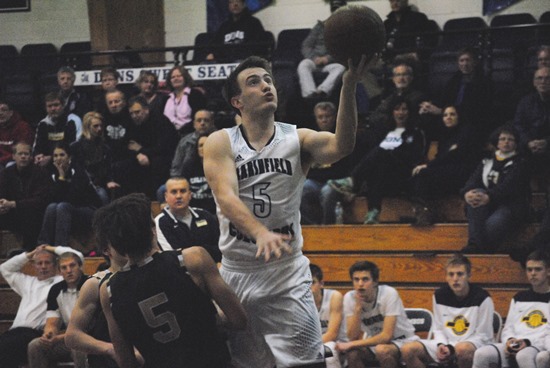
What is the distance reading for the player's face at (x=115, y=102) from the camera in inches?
377

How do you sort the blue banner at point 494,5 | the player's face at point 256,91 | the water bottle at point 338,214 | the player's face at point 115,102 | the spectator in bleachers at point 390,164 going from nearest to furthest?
1. the player's face at point 256,91
2. the spectator in bleachers at point 390,164
3. the water bottle at point 338,214
4. the player's face at point 115,102
5. the blue banner at point 494,5

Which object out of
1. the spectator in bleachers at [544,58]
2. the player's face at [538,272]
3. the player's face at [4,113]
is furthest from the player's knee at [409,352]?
the player's face at [4,113]

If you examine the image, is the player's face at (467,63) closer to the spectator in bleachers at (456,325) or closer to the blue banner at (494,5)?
the spectator in bleachers at (456,325)

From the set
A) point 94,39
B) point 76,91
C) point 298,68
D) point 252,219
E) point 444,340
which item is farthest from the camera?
point 94,39

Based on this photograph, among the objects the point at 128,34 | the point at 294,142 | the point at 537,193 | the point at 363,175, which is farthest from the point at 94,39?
the point at 294,142

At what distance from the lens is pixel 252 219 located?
12.2 ft

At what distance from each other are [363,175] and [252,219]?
16.8 ft

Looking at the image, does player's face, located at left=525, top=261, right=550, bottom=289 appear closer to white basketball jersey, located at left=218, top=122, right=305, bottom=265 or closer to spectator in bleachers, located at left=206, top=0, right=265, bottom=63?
white basketball jersey, located at left=218, top=122, right=305, bottom=265

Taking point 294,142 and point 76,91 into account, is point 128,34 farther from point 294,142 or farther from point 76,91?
point 294,142

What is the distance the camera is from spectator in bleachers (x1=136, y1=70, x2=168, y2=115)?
998cm

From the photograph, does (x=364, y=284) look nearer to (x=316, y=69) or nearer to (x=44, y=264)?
(x=44, y=264)

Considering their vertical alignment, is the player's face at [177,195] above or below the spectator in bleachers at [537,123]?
below

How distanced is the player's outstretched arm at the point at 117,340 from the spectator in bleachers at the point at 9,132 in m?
6.63

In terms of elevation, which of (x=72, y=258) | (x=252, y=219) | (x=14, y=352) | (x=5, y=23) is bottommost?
(x=14, y=352)
